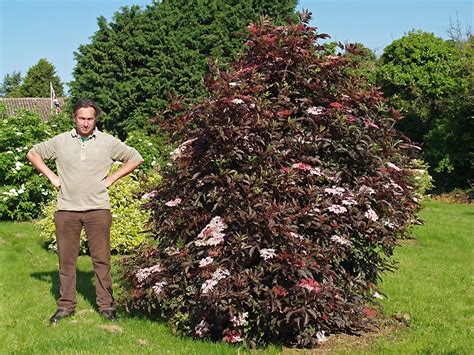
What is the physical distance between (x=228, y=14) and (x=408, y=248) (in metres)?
20.4

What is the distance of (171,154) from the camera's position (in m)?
5.14

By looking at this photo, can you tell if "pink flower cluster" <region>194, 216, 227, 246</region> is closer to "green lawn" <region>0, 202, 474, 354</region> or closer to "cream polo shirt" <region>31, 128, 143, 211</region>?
"green lawn" <region>0, 202, 474, 354</region>

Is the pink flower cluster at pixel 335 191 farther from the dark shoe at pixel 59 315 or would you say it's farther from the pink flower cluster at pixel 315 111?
the dark shoe at pixel 59 315

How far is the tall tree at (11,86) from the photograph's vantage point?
70.9 m

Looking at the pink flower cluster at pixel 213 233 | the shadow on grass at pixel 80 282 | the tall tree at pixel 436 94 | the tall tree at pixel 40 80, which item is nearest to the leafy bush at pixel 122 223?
the shadow on grass at pixel 80 282

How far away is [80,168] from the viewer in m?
5.27

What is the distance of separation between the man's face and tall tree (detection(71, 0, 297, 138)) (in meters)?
21.5

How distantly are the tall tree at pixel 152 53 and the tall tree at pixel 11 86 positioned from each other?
4571cm

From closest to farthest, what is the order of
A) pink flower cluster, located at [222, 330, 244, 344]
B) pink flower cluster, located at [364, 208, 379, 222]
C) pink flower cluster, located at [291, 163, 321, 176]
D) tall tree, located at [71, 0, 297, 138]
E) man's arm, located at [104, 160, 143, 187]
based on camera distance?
pink flower cluster, located at [222, 330, 244, 344] < pink flower cluster, located at [291, 163, 321, 176] < pink flower cluster, located at [364, 208, 379, 222] < man's arm, located at [104, 160, 143, 187] < tall tree, located at [71, 0, 297, 138]

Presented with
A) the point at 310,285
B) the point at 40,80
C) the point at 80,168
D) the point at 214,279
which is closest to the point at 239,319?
the point at 214,279

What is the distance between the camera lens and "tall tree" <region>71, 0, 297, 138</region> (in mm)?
26953

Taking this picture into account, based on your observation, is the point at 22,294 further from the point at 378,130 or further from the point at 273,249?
the point at 378,130

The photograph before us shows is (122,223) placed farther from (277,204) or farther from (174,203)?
(277,204)

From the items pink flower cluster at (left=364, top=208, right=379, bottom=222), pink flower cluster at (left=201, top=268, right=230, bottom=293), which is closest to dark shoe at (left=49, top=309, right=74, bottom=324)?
pink flower cluster at (left=201, top=268, right=230, bottom=293)
